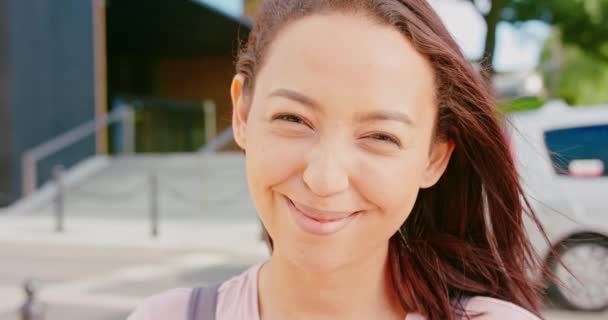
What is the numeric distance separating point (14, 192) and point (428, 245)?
1318 centimetres

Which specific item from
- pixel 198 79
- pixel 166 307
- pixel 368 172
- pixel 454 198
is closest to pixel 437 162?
pixel 454 198

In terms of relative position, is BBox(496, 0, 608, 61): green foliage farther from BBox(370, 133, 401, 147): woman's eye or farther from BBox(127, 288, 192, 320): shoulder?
BBox(127, 288, 192, 320): shoulder

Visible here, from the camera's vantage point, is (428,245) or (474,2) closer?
(428,245)

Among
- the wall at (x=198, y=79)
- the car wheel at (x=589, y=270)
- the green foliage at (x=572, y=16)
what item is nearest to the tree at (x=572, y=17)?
the green foliage at (x=572, y=16)

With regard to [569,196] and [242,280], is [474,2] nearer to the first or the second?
[242,280]

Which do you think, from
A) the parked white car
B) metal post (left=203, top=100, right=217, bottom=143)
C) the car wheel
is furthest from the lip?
metal post (left=203, top=100, right=217, bottom=143)

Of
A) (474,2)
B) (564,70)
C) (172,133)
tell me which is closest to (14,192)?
(172,133)

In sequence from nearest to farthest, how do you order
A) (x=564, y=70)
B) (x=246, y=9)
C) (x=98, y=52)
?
(x=98, y=52), (x=246, y=9), (x=564, y=70)

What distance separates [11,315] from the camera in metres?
5.17

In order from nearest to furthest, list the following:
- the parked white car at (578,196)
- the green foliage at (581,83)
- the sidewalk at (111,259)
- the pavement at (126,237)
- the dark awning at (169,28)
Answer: the parked white car at (578,196) < the sidewalk at (111,259) < the pavement at (126,237) < the dark awning at (169,28) < the green foliage at (581,83)

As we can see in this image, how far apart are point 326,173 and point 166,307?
1.45 ft

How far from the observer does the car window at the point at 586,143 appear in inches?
202

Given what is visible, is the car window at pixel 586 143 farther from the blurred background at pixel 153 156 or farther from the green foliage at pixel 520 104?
the green foliage at pixel 520 104

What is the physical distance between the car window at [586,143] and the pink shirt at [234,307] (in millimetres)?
4147
